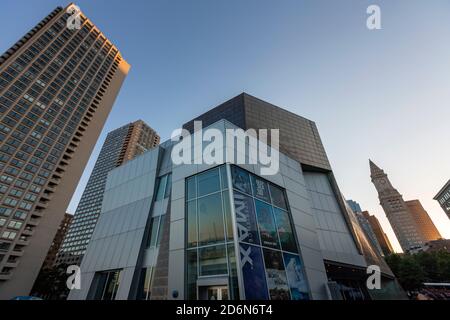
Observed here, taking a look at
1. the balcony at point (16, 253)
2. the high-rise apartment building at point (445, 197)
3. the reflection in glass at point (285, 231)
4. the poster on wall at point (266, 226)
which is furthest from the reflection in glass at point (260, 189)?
the high-rise apartment building at point (445, 197)

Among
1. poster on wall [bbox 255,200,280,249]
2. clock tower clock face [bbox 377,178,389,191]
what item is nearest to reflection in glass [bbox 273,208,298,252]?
poster on wall [bbox 255,200,280,249]

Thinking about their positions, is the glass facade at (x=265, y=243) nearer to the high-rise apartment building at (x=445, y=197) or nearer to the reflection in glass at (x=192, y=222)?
the reflection in glass at (x=192, y=222)

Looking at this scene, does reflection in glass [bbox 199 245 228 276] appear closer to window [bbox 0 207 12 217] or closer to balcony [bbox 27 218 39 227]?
window [bbox 0 207 12 217]

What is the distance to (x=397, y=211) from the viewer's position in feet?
613

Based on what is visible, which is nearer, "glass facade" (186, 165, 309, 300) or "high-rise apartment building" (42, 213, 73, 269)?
"glass facade" (186, 165, 309, 300)

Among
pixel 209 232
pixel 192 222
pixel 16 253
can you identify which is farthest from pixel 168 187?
pixel 16 253

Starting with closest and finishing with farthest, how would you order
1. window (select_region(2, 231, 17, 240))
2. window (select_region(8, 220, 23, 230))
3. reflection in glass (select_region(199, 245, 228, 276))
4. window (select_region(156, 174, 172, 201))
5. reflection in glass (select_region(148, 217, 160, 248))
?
reflection in glass (select_region(199, 245, 228, 276)), reflection in glass (select_region(148, 217, 160, 248)), window (select_region(156, 174, 172, 201)), window (select_region(2, 231, 17, 240)), window (select_region(8, 220, 23, 230))

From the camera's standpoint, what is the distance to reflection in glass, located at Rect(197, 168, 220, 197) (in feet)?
50.9

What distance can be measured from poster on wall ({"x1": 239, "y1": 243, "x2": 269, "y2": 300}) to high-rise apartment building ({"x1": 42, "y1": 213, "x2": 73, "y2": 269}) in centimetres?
12717

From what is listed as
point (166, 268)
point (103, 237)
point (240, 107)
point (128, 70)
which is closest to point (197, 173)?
point (166, 268)

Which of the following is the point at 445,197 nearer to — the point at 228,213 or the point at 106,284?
the point at 228,213

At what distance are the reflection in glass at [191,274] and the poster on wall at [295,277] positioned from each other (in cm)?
642

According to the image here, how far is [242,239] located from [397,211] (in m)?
234

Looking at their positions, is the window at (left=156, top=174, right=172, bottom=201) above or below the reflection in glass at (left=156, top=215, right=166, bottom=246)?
above
